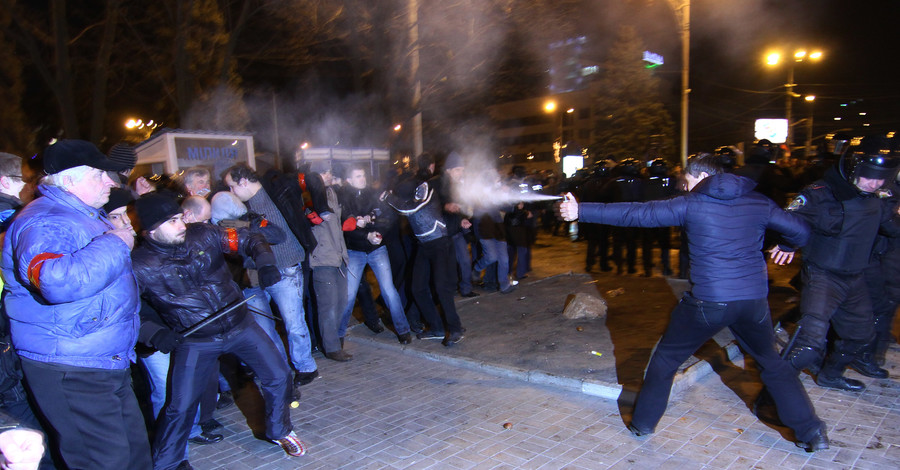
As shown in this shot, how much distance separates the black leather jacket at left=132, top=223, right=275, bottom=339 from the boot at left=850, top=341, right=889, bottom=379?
477 cm

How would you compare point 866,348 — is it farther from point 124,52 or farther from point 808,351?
point 124,52

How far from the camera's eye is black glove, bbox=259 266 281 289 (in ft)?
12.4

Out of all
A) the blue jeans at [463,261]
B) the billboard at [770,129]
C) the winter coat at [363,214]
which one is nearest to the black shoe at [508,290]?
the blue jeans at [463,261]

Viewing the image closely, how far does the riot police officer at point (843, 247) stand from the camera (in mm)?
4020

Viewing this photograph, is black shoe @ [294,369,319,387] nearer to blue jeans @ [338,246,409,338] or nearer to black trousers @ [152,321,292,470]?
blue jeans @ [338,246,409,338]

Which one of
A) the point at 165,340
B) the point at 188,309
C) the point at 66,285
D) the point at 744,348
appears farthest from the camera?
the point at 744,348

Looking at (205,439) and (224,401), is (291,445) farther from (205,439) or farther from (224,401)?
(224,401)

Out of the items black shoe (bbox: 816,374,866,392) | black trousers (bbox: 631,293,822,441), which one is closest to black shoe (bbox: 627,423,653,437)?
black trousers (bbox: 631,293,822,441)

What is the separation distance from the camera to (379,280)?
20.4ft

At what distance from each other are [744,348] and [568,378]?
1.51 metres

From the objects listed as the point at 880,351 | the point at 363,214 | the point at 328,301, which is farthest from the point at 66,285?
the point at 880,351

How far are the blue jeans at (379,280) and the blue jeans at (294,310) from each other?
101 centimetres

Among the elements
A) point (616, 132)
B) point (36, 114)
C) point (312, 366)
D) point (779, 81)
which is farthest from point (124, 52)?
point (779, 81)

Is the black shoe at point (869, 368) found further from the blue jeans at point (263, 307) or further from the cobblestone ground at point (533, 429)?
the blue jeans at point (263, 307)
